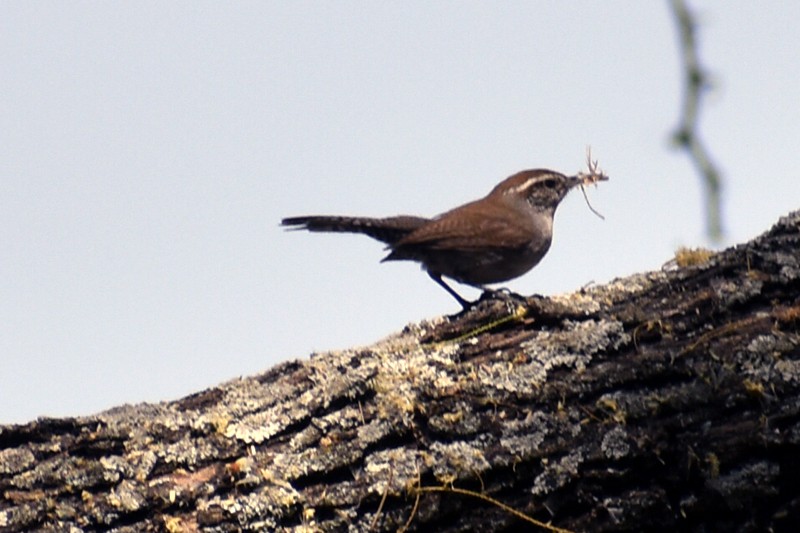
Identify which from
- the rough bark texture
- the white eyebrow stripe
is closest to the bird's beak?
the white eyebrow stripe

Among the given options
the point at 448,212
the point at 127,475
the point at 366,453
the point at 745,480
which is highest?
the point at 448,212

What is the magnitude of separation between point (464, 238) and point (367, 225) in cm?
66

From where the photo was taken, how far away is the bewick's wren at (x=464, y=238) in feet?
21.8

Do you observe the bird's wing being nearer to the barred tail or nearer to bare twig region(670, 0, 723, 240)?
the barred tail

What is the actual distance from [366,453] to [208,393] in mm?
854

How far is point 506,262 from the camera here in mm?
6742

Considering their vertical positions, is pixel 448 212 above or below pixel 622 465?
above

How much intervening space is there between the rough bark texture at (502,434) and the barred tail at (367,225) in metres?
2.79

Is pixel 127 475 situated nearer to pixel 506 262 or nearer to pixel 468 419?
pixel 468 419

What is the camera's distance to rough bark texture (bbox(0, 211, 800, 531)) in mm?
3051

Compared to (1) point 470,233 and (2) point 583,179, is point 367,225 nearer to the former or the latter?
(1) point 470,233

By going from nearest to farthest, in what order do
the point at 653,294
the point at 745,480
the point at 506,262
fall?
the point at 745,480 → the point at 653,294 → the point at 506,262

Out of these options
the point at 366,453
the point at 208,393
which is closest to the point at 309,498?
the point at 366,453

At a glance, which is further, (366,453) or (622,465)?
(366,453)
